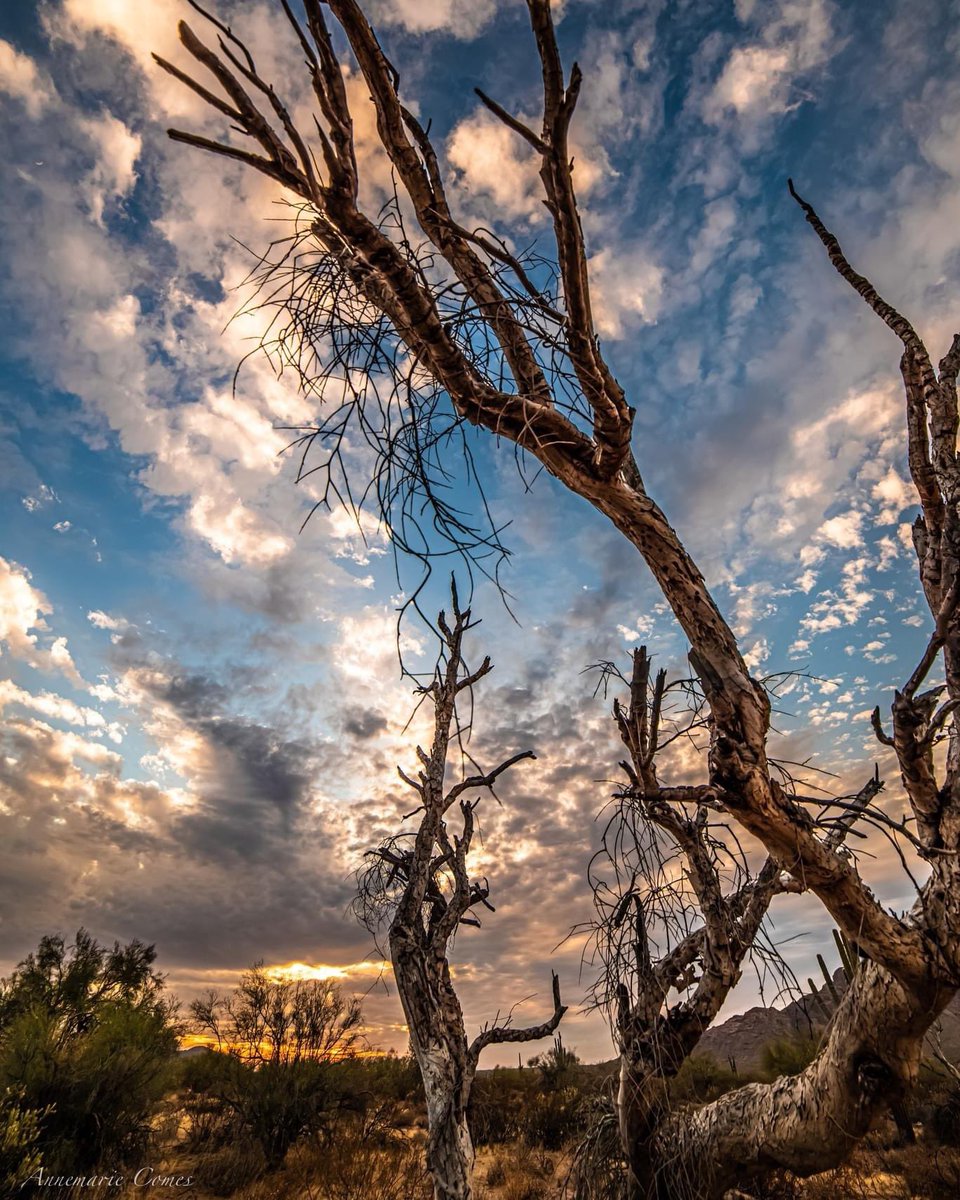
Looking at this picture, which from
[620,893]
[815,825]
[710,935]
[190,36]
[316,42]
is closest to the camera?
[190,36]

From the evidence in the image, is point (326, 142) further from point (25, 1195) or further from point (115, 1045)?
point (115, 1045)

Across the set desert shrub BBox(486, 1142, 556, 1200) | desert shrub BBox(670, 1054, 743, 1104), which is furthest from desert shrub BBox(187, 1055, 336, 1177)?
desert shrub BBox(670, 1054, 743, 1104)

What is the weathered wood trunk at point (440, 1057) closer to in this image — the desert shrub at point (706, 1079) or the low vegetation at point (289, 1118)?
the low vegetation at point (289, 1118)

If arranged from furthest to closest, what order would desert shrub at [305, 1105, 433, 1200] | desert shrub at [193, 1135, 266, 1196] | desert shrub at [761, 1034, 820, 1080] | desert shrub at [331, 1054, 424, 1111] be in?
1. desert shrub at [761, 1034, 820, 1080]
2. desert shrub at [331, 1054, 424, 1111]
3. desert shrub at [193, 1135, 266, 1196]
4. desert shrub at [305, 1105, 433, 1200]

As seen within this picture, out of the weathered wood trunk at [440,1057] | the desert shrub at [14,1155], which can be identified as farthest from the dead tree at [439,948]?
the desert shrub at [14,1155]

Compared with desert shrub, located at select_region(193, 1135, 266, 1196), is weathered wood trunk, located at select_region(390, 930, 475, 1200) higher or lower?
higher

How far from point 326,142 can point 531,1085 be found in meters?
23.0

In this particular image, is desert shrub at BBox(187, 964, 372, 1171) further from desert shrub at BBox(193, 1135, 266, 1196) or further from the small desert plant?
the small desert plant

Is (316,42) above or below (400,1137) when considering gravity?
above

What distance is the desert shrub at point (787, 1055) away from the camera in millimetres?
14711

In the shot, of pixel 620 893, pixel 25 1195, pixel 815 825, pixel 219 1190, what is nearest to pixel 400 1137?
pixel 219 1190

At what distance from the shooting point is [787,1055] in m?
15.3

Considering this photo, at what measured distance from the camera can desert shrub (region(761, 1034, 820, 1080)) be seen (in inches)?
579

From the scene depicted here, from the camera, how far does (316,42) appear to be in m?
1.57
